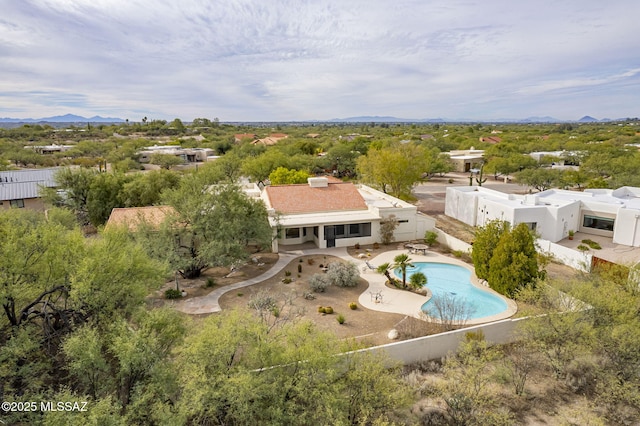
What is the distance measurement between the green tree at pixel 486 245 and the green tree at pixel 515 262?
40.7 inches

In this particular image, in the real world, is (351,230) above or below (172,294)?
above

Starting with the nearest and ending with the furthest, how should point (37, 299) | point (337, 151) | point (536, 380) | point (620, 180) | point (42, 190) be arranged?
1. point (37, 299)
2. point (536, 380)
3. point (42, 190)
4. point (620, 180)
5. point (337, 151)

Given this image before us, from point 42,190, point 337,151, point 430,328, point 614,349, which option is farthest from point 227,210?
point 337,151

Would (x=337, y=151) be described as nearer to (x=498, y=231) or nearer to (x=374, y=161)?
(x=374, y=161)

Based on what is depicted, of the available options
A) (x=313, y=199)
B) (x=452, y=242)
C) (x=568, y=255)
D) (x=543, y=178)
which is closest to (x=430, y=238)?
(x=452, y=242)

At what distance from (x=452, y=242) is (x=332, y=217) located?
10059 millimetres

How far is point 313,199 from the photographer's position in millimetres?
34719

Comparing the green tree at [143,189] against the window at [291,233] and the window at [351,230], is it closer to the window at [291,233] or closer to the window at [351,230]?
the window at [291,233]

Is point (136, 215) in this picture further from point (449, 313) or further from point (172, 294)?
point (449, 313)

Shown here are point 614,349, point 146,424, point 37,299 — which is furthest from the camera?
point 614,349

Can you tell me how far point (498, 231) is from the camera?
2345 cm

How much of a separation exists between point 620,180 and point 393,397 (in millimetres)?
46308

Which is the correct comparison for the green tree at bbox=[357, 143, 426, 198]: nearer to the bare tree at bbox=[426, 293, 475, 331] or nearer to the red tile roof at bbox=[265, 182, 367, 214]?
the red tile roof at bbox=[265, 182, 367, 214]

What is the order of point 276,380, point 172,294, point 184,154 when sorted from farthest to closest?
point 184,154, point 172,294, point 276,380
